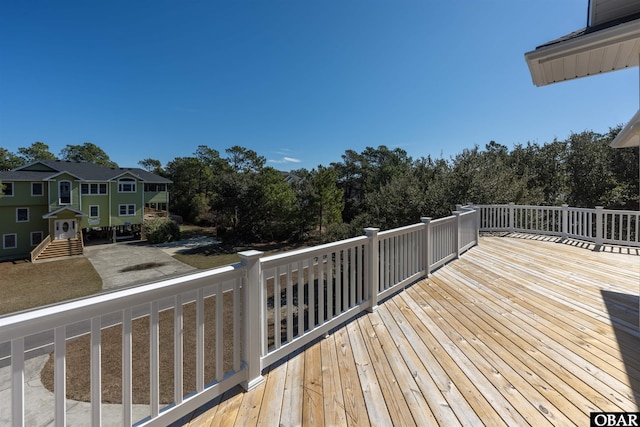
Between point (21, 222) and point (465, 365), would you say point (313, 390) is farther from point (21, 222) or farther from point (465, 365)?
point (21, 222)

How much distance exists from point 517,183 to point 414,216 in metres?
4.74

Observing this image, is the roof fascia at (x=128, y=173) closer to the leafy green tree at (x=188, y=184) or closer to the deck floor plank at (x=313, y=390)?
the leafy green tree at (x=188, y=184)

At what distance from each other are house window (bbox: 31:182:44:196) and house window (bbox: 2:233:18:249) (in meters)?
3.10

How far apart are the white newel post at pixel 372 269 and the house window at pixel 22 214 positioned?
2648cm

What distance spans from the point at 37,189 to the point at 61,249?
15.8ft

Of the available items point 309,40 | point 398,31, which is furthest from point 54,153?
point 398,31

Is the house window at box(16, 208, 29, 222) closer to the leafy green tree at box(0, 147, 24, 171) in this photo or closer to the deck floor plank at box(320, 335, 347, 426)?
the leafy green tree at box(0, 147, 24, 171)

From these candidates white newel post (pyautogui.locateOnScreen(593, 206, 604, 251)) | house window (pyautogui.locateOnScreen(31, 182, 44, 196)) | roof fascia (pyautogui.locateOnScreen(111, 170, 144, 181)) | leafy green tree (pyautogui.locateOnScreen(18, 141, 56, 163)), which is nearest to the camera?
white newel post (pyautogui.locateOnScreen(593, 206, 604, 251))

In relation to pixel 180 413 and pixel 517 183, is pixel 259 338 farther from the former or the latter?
pixel 517 183

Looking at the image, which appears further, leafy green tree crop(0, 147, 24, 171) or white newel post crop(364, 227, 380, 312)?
leafy green tree crop(0, 147, 24, 171)

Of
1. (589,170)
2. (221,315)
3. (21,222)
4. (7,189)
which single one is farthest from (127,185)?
(589,170)

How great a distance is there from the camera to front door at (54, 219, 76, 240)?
18.6 m

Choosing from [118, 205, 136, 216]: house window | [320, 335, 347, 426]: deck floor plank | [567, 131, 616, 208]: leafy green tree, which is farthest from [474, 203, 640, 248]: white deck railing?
[118, 205, 136, 216]: house window

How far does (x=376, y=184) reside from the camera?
29.7 metres
